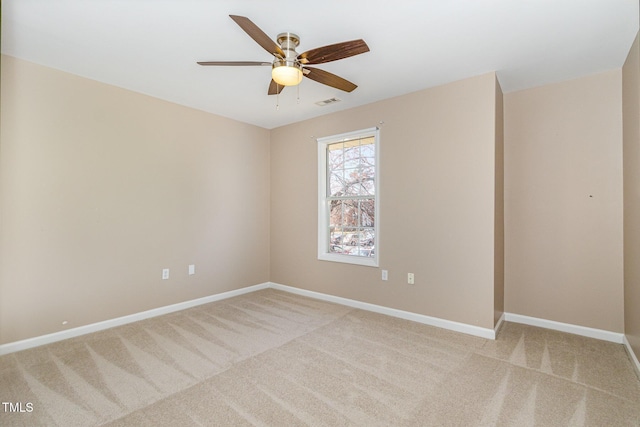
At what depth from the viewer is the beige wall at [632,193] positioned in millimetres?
2361

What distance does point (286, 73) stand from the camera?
2.06m

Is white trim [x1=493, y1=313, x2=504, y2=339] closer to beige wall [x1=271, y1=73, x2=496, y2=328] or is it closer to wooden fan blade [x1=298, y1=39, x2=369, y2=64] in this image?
beige wall [x1=271, y1=73, x2=496, y2=328]

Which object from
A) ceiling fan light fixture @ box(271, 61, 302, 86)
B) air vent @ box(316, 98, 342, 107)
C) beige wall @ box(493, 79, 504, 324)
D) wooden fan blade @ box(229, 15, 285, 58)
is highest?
air vent @ box(316, 98, 342, 107)

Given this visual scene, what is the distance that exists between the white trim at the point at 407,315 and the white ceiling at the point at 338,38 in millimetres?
2441

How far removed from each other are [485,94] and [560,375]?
7.95 ft

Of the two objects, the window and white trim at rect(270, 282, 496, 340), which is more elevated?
the window

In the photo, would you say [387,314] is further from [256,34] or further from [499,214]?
[256,34]

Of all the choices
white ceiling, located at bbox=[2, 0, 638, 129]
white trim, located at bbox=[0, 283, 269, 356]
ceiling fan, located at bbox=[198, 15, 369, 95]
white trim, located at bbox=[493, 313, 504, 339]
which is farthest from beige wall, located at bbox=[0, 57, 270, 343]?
white trim, located at bbox=[493, 313, 504, 339]

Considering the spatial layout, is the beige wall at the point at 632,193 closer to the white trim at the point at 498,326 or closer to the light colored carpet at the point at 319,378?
the light colored carpet at the point at 319,378

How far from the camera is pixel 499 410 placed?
75.7 inches

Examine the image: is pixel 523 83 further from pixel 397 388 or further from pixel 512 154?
pixel 397 388

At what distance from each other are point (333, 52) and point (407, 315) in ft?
8.99

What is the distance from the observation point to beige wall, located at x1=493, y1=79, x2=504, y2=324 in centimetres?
301

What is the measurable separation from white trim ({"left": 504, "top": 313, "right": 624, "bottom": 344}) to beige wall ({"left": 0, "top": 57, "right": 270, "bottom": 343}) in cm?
345
